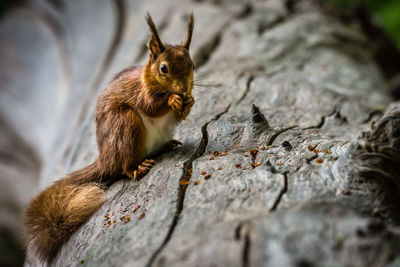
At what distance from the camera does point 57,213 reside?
1.46m

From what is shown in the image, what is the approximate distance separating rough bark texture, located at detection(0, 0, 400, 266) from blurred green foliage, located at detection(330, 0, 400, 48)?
1.16m

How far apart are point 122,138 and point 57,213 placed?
0.37 meters

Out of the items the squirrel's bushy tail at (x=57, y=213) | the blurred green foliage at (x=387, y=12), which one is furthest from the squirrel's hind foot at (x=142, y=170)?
the blurred green foliage at (x=387, y=12)

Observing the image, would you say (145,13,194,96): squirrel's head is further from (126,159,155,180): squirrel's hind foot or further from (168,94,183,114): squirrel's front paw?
(126,159,155,180): squirrel's hind foot

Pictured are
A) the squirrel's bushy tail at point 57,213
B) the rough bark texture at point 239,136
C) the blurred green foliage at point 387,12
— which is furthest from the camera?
the blurred green foliage at point 387,12

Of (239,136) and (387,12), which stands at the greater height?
(387,12)

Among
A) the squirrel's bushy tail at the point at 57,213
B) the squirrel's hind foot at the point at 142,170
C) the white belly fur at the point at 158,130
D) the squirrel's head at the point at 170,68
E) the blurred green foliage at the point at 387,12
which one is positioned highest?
the blurred green foliage at the point at 387,12

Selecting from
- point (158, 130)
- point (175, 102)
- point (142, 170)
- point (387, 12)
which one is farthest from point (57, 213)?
point (387, 12)

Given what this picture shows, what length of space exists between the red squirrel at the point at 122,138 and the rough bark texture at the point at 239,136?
0.26ft

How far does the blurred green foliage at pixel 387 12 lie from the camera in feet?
14.9

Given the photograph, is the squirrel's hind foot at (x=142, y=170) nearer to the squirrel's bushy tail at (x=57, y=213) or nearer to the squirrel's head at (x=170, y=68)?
the squirrel's bushy tail at (x=57, y=213)

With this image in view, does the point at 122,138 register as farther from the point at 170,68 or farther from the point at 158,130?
the point at 170,68

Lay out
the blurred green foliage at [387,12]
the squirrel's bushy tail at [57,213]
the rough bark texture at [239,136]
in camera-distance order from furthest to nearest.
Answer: the blurred green foliage at [387,12] < the squirrel's bushy tail at [57,213] < the rough bark texture at [239,136]

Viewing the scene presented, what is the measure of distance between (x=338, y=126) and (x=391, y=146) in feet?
2.90
